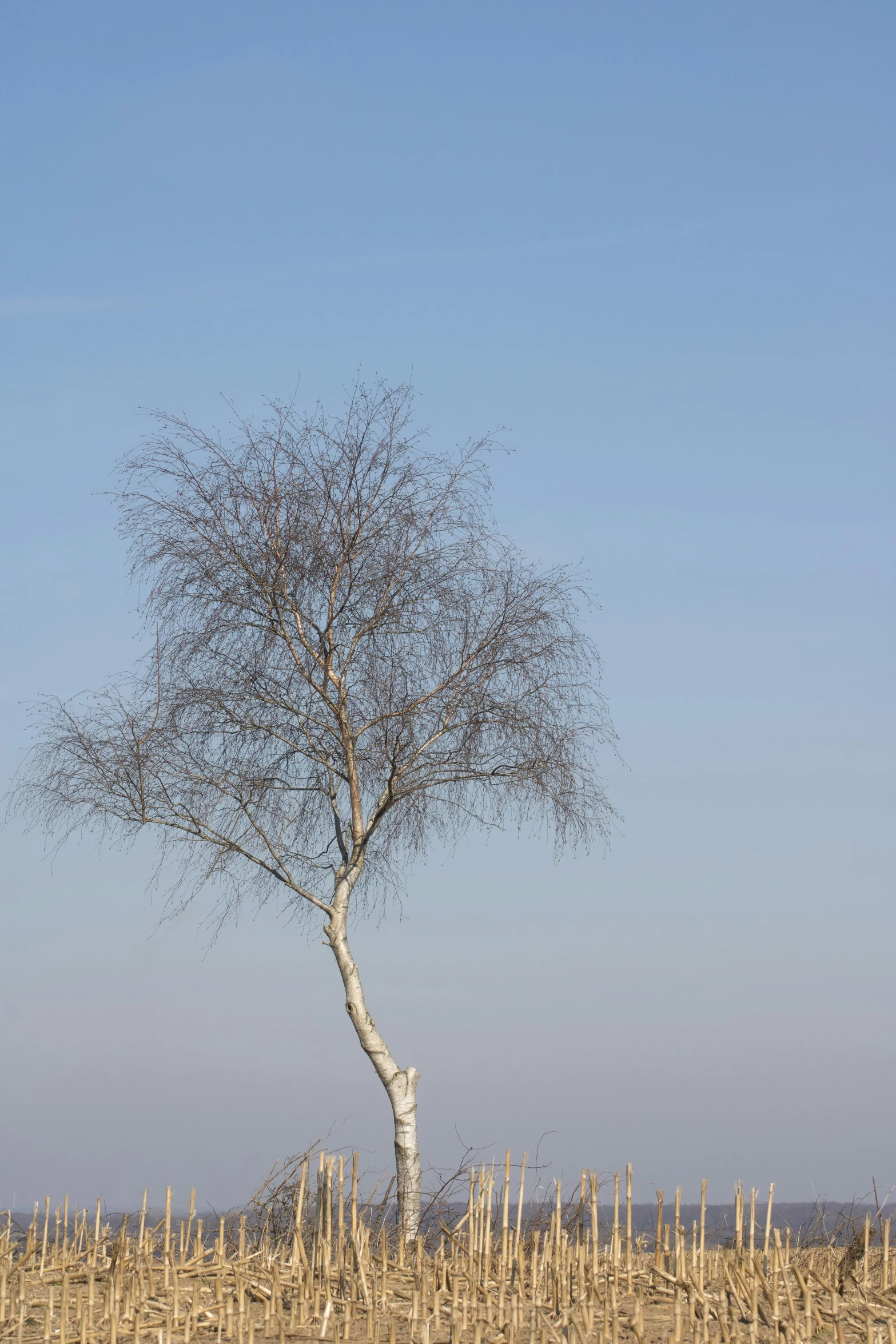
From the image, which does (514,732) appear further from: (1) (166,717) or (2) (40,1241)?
(2) (40,1241)

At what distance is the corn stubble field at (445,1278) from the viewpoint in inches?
303

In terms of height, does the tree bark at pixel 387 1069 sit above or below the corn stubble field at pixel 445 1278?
above

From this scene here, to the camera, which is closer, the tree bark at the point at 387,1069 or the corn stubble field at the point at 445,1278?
the corn stubble field at the point at 445,1278

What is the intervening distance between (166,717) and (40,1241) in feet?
16.5

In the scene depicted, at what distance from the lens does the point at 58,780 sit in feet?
43.3

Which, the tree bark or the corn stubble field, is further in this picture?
the tree bark

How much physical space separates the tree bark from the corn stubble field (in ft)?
3.33

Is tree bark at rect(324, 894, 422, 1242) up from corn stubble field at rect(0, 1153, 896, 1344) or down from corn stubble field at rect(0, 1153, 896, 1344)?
up

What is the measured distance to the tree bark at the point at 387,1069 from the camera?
1217 centimetres

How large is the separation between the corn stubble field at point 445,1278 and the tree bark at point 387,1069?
3.33ft

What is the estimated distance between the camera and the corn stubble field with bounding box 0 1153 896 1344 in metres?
7.70

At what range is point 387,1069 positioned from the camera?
12523 mm

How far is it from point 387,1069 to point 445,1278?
3709mm

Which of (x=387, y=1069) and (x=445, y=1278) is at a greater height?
(x=387, y=1069)
